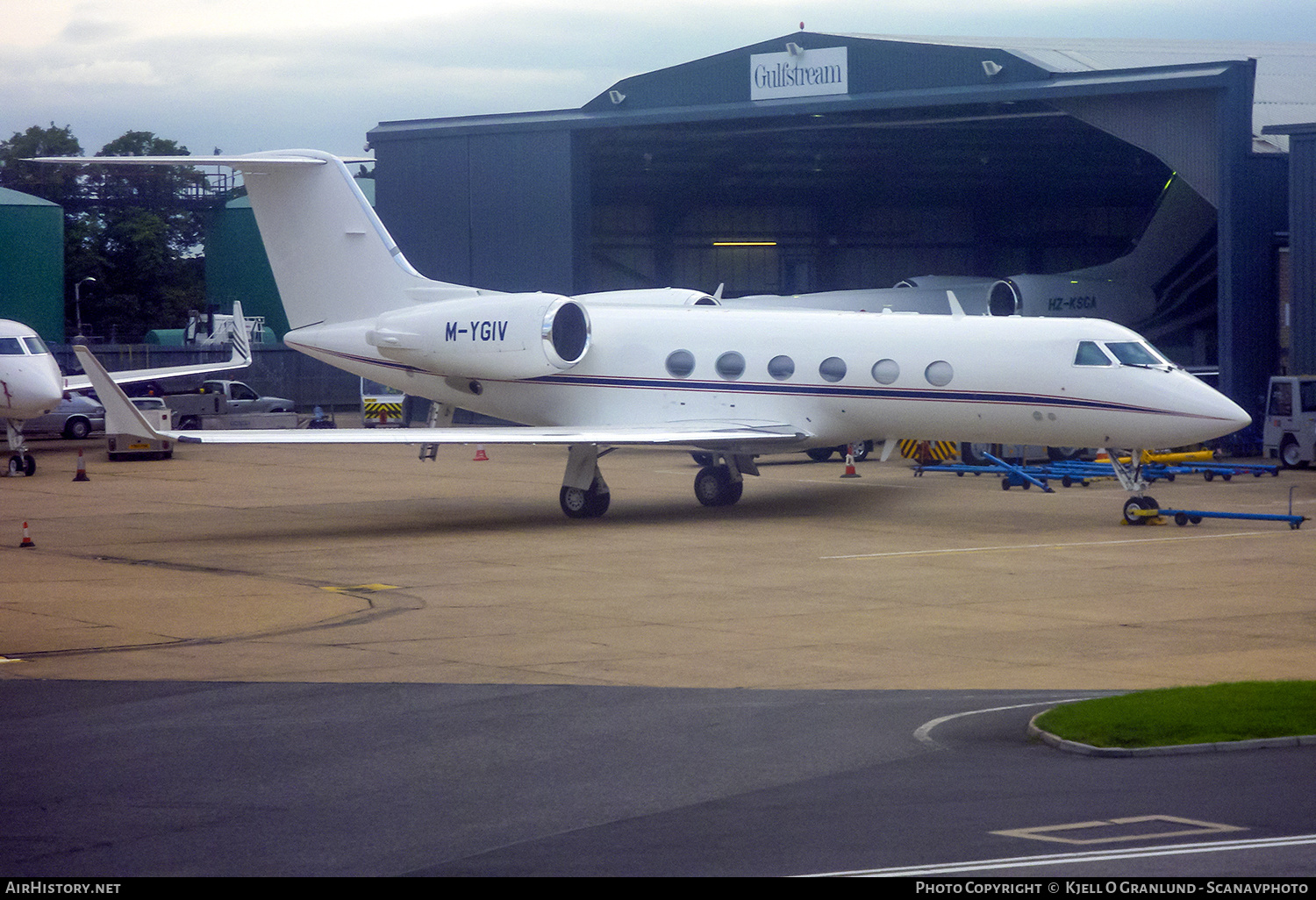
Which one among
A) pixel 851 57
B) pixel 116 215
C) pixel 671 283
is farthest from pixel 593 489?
pixel 116 215

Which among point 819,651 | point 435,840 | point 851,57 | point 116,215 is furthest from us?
point 116,215

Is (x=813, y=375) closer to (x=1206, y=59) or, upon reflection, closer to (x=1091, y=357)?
(x=1091, y=357)

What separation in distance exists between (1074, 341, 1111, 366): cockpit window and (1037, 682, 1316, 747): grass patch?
1131cm

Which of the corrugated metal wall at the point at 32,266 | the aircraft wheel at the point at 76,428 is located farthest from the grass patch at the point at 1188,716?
the corrugated metal wall at the point at 32,266

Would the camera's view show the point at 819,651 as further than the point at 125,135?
No

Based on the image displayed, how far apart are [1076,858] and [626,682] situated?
214 inches

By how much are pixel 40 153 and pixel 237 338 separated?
52.4 meters

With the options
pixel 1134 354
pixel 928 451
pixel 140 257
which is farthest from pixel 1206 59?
pixel 140 257

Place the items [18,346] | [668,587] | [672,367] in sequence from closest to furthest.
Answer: [668,587] < [672,367] < [18,346]

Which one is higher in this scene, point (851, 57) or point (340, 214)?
point (851, 57)

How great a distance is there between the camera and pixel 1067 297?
140 feet

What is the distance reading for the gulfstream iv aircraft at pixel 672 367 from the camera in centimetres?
2108

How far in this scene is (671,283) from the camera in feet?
205

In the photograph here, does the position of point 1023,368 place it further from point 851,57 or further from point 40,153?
point 40,153
